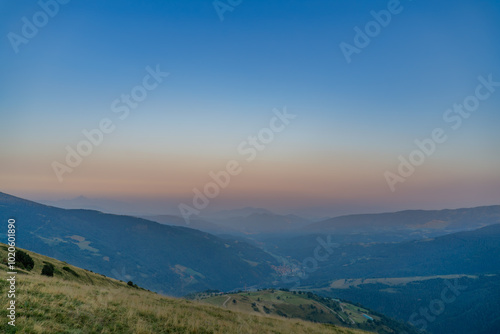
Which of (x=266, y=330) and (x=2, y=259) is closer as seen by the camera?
(x=266, y=330)

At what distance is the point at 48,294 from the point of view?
50.8ft

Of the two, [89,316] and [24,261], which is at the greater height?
[89,316]

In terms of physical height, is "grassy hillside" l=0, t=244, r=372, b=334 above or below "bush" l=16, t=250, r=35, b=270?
above

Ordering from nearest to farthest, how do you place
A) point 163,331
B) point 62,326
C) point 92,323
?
point 62,326, point 92,323, point 163,331

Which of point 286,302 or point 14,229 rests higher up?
point 14,229

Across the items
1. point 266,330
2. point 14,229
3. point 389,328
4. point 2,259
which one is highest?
point 14,229

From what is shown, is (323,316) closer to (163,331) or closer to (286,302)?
(286,302)

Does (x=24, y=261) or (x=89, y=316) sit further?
(x=24, y=261)

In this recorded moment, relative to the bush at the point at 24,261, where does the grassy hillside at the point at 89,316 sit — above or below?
above

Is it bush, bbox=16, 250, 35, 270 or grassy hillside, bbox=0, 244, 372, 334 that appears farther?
bush, bbox=16, 250, 35, 270

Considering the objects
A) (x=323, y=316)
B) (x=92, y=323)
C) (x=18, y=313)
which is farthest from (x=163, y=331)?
(x=323, y=316)

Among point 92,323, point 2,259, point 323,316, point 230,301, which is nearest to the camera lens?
point 92,323

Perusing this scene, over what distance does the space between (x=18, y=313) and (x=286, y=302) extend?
20791cm

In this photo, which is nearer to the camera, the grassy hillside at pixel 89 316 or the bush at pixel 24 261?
the grassy hillside at pixel 89 316
